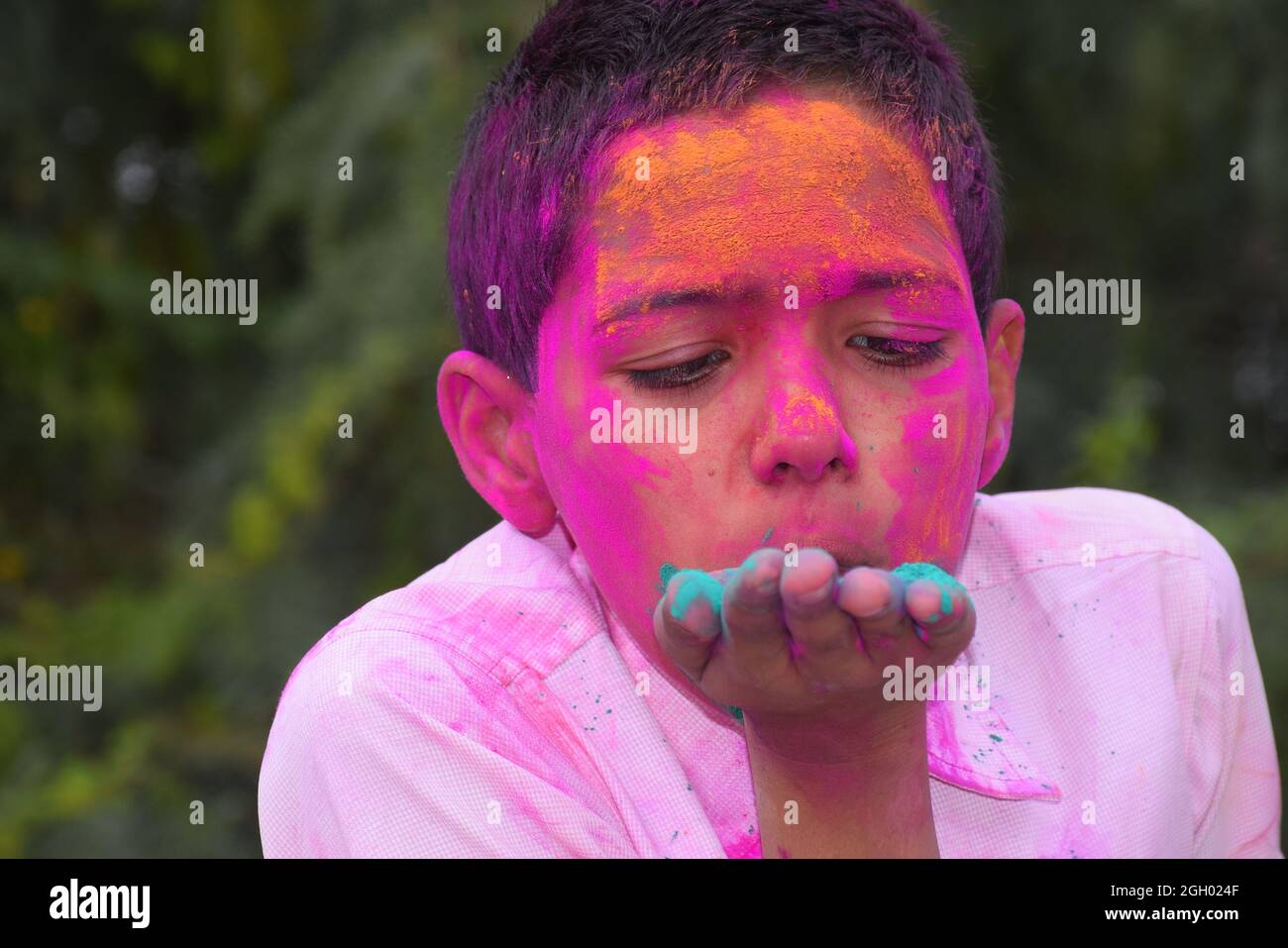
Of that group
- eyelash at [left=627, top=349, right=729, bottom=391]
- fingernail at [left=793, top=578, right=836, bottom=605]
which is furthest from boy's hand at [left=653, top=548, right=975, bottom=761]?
eyelash at [left=627, top=349, right=729, bottom=391]

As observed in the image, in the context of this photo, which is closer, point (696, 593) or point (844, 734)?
point (696, 593)

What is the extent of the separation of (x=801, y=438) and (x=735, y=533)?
124mm

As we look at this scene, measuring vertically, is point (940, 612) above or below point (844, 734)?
above

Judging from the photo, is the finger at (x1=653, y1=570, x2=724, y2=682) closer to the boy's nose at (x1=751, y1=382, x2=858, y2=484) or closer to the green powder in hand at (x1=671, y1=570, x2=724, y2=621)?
the green powder in hand at (x1=671, y1=570, x2=724, y2=621)

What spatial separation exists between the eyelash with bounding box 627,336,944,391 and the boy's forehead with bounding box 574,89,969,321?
0.06 m

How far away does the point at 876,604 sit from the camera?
122 centimetres

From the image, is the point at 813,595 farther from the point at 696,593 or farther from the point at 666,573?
the point at 666,573

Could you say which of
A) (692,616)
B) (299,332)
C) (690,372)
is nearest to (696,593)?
(692,616)

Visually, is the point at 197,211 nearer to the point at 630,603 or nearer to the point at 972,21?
the point at 972,21

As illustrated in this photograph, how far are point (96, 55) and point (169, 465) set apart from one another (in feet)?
3.82

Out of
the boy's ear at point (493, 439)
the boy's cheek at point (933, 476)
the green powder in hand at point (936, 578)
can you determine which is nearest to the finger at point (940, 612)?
the green powder in hand at point (936, 578)

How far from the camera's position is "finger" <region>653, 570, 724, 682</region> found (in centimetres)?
128

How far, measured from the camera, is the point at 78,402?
13.8 feet

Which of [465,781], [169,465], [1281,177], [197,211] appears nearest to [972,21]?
[1281,177]
